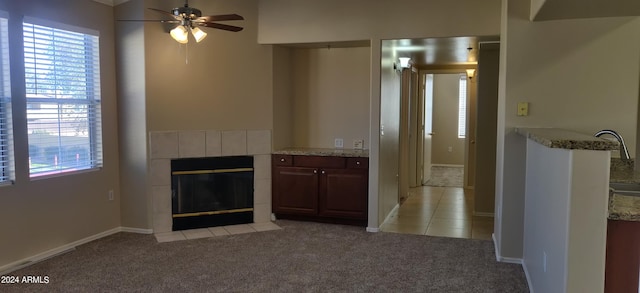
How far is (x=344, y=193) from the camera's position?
5242mm

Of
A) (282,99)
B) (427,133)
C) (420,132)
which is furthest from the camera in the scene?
(427,133)

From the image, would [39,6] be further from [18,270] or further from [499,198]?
[499,198]

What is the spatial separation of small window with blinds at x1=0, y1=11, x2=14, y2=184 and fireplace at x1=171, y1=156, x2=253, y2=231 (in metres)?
1.50

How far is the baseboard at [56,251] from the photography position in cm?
383

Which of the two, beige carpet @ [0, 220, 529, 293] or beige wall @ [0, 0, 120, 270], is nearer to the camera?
beige carpet @ [0, 220, 529, 293]

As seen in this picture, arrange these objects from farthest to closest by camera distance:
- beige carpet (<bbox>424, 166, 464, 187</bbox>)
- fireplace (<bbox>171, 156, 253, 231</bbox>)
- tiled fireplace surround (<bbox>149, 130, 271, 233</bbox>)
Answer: beige carpet (<bbox>424, 166, 464, 187</bbox>) → fireplace (<bbox>171, 156, 253, 231</bbox>) → tiled fireplace surround (<bbox>149, 130, 271, 233</bbox>)

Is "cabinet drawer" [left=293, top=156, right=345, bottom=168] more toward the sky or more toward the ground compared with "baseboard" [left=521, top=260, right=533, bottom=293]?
more toward the sky

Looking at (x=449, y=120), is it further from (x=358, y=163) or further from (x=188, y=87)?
(x=188, y=87)

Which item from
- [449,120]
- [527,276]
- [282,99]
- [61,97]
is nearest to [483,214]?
[527,276]

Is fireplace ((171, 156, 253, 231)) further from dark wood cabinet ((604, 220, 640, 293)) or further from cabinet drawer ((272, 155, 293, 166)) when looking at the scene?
dark wood cabinet ((604, 220, 640, 293))

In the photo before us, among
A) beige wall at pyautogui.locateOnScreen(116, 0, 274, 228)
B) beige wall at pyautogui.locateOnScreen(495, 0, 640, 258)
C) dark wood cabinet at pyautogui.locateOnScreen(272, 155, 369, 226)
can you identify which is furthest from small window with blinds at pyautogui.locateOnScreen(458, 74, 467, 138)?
beige wall at pyautogui.locateOnScreen(495, 0, 640, 258)

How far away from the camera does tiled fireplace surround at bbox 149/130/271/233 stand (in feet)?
16.0

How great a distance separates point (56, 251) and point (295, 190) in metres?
2.41

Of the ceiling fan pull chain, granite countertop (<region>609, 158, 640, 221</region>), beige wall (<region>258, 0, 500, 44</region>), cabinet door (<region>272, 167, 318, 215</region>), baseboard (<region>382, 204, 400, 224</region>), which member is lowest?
baseboard (<region>382, 204, 400, 224</region>)
